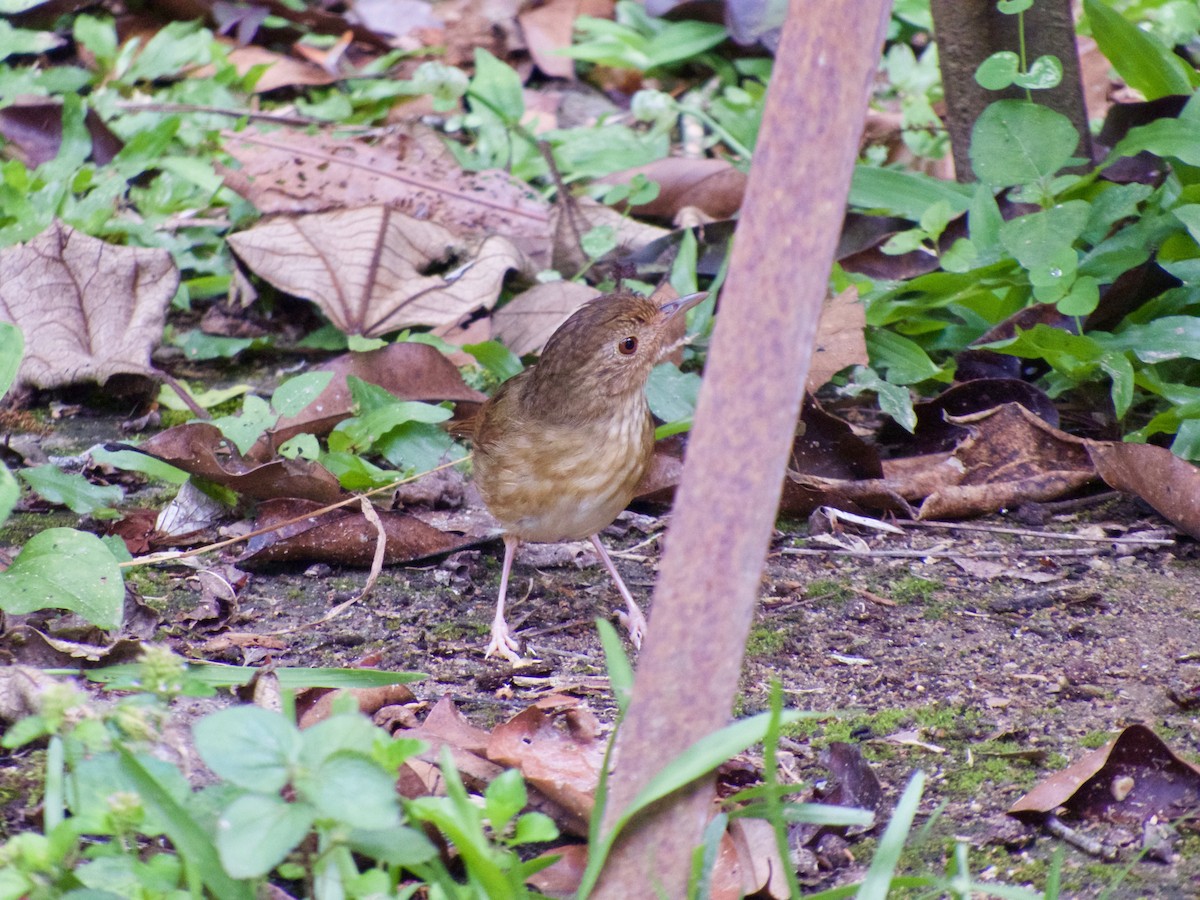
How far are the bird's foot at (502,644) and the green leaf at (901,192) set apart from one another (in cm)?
232

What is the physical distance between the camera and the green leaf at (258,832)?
184 centimetres

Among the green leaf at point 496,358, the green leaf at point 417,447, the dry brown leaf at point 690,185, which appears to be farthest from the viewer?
the dry brown leaf at point 690,185

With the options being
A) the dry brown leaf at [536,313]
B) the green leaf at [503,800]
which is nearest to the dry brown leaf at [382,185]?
the dry brown leaf at [536,313]

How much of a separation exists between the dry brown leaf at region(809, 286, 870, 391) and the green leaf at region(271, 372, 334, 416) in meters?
1.61

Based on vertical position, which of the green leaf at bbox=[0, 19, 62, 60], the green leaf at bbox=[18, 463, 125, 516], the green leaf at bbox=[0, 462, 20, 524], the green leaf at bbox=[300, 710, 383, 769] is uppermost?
the green leaf at bbox=[0, 19, 62, 60]

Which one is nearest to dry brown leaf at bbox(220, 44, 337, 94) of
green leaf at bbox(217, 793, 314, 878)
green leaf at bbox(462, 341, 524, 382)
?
green leaf at bbox(462, 341, 524, 382)

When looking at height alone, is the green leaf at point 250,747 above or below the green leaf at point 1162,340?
below

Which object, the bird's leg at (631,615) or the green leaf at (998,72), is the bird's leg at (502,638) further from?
the green leaf at (998,72)

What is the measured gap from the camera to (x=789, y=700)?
10.6ft

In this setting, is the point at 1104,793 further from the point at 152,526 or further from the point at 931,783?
the point at 152,526

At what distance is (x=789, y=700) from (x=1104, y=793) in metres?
0.78

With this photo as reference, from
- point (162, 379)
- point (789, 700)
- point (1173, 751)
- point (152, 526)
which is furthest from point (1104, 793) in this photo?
point (162, 379)

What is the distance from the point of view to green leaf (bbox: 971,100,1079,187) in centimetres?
443

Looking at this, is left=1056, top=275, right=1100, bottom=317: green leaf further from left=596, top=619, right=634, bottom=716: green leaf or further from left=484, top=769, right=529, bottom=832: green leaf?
left=484, top=769, right=529, bottom=832: green leaf
